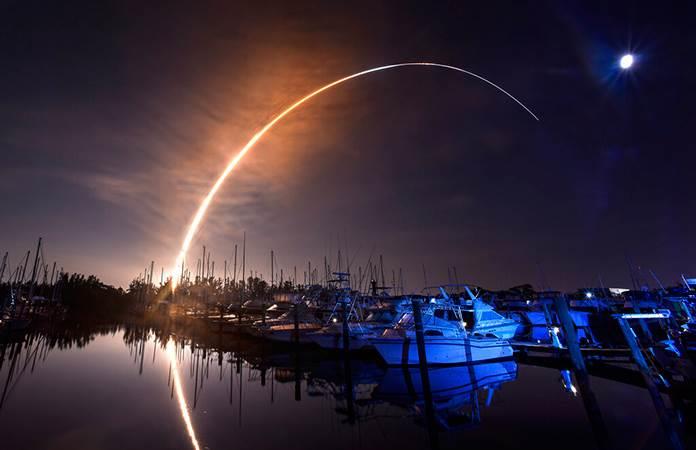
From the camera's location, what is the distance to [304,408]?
14.2 m

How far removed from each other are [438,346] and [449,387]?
3481 mm

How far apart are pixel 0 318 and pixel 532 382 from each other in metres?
50.5

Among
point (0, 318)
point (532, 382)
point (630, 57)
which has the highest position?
point (630, 57)

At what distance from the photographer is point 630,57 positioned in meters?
9.40

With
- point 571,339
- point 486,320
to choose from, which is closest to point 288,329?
point 486,320

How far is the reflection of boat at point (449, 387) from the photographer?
1314cm

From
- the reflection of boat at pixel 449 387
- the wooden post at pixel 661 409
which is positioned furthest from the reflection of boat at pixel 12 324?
the wooden post at pixel 661 409

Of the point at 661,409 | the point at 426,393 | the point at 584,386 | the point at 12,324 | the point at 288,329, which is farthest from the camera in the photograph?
the point at 12,324

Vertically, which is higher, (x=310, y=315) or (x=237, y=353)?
(x=310, y=315)

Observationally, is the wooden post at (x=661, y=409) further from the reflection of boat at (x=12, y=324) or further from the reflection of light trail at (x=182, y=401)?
the reflection of boat at (x=12, y=324)

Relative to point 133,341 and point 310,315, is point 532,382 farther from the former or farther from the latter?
point 133,341

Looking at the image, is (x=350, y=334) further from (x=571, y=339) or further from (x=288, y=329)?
(x=571, y=339)

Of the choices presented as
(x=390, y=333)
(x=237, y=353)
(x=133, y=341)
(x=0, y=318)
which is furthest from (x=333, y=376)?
(x=0, y=318)

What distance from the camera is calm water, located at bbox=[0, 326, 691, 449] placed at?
1056 cm
